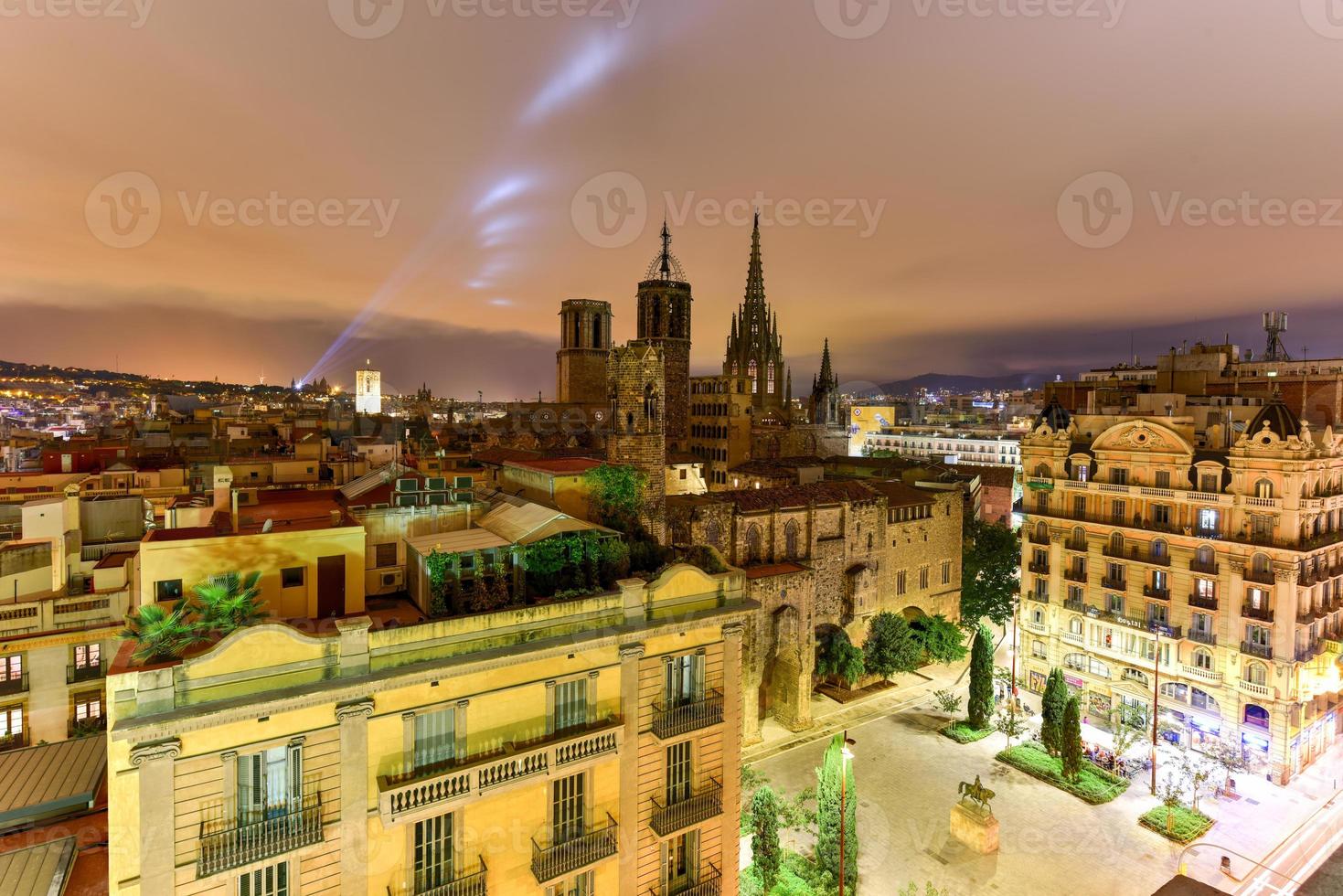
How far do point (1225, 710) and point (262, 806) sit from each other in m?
37.1

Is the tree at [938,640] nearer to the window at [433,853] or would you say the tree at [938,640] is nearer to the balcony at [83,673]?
the window at [433,853]

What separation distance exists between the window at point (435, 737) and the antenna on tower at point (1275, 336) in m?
63.9

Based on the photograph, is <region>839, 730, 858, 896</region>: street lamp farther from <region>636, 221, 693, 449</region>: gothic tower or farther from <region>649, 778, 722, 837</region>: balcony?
<region>636, 221, 693, 449</region>: gothic tower

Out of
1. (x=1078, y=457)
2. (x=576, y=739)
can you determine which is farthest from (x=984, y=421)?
(x=576, y=739)

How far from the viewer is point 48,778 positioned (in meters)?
13.5

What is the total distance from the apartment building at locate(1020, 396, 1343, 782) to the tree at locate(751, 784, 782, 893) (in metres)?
18.0

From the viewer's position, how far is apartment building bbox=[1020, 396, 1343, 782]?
2747 centimetres

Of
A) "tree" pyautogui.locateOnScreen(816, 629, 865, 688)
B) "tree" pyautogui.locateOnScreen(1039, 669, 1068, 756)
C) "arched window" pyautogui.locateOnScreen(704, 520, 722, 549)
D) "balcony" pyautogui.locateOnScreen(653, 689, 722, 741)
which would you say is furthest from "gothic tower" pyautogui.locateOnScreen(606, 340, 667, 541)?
"tree" pyautogui.locateOnScreen(1039, 669, 1068, 756)

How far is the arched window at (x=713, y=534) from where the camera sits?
31.7m

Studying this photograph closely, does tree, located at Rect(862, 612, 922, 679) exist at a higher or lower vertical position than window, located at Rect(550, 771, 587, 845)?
lower

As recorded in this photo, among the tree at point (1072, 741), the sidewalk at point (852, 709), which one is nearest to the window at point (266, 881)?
the sidewalk at point (852, 709)

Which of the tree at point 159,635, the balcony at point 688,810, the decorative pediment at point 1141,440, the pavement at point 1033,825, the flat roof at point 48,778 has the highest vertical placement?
the decorative pediment at point 1141,440

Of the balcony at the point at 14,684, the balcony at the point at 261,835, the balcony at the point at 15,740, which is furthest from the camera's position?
the balcony at the point at 14,684

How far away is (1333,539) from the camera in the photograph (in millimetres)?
28609
